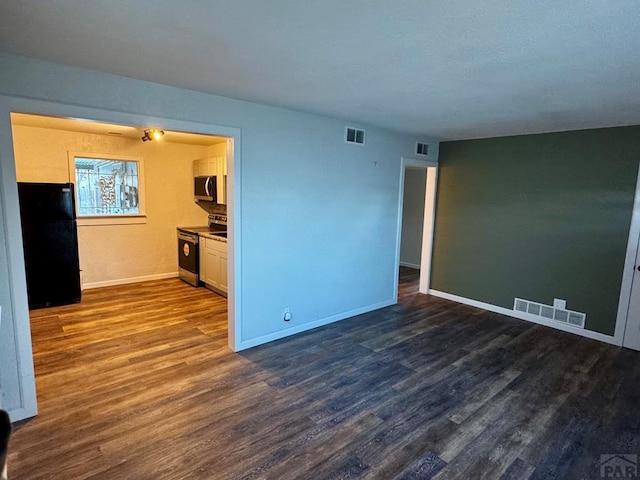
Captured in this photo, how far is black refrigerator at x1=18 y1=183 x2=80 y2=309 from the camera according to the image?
4.46 m

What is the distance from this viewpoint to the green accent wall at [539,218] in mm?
3914

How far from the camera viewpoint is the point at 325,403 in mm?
2697

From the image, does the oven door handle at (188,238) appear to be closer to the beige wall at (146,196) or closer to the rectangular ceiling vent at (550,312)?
the beige wall at (146,196)

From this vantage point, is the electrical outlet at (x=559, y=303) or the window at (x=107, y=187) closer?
the electrical outlet at (x=559, y=303)

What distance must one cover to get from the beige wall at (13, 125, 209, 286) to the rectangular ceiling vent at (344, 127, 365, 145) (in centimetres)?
344

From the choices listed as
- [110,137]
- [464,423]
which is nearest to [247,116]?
[464,423]

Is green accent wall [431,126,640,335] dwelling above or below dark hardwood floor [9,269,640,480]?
above

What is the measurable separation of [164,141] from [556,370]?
6260mm

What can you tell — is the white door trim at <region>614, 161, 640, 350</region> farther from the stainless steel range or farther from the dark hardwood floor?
the stainless steel range

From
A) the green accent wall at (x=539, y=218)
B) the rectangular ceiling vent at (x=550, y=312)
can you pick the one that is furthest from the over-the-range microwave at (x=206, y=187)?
the rectangular ceiling vent at (x=550, y=312)

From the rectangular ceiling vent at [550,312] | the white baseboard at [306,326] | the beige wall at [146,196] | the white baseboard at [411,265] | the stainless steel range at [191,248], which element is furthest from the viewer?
the white baseboard at [411,265]

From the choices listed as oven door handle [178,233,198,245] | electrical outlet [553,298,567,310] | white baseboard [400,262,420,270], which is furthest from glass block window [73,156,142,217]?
electrical outlet [553,298,567,310]

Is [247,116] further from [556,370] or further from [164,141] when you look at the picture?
[556,370]

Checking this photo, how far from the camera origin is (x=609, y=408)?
8.93ft
